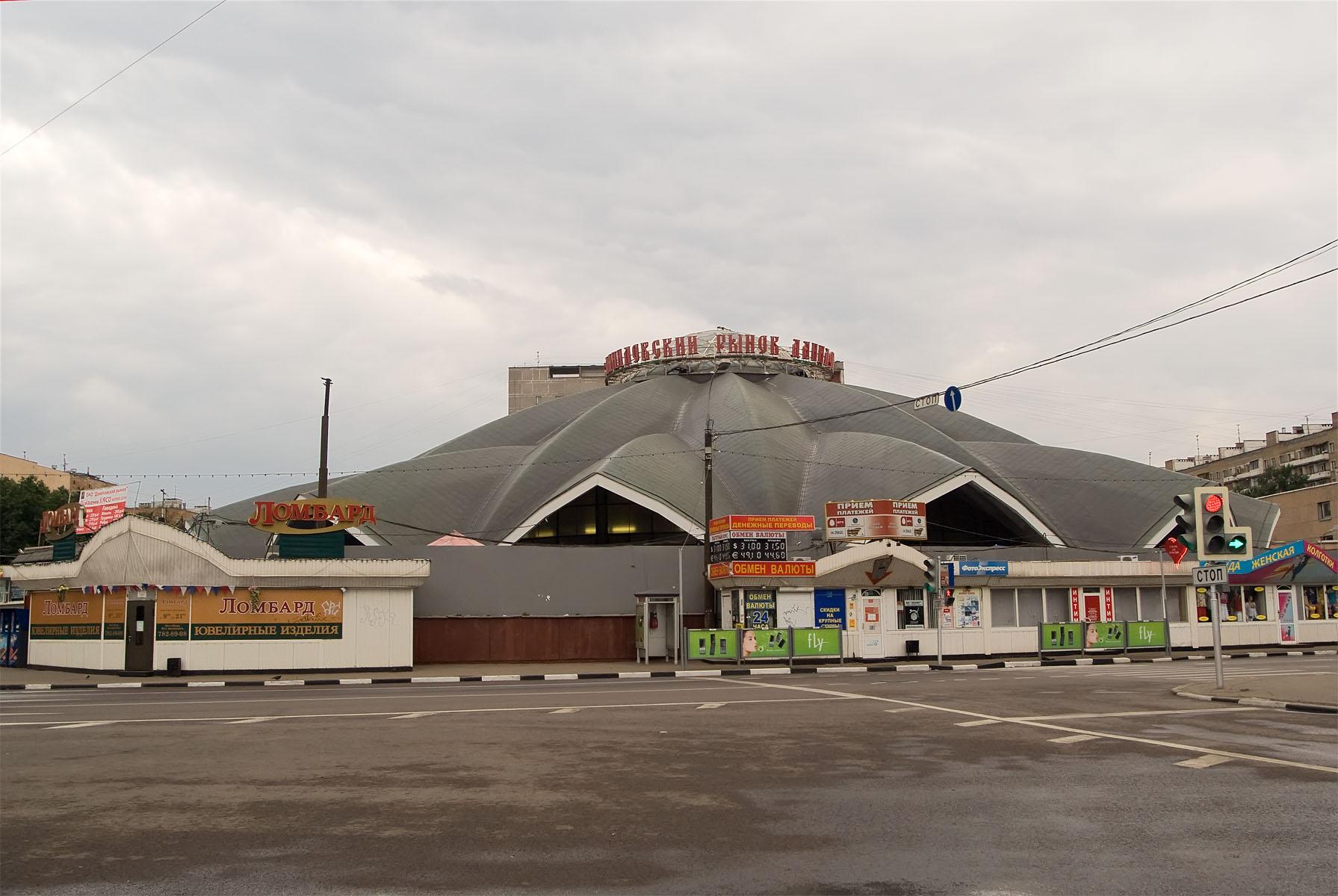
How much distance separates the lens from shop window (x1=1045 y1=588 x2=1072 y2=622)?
40.7 metres

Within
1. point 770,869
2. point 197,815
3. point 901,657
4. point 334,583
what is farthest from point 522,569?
point 770,869

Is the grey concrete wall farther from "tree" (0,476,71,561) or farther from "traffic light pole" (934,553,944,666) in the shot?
"tree" (0,476,71,561)

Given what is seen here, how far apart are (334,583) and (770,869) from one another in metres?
28.0

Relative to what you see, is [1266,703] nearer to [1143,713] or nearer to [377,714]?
[1143,713]

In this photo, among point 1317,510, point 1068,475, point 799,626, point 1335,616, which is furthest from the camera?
point 1317,510

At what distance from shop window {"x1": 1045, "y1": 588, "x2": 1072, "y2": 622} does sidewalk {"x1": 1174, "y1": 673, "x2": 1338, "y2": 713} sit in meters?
16.4

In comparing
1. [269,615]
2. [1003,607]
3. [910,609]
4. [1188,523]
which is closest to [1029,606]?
[1003,607]

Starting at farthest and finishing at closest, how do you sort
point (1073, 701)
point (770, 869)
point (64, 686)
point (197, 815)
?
1. point (64, 686)
2. point (1073, 701)
3. point (197, 815)
4. point (770, 869)

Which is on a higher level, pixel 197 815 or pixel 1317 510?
pixel 1317 510

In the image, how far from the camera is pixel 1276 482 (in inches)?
3819

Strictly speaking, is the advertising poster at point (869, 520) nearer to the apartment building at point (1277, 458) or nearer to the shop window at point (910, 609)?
the shop window at point (910, 609)

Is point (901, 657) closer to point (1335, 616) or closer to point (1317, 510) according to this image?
point (1335, 616)

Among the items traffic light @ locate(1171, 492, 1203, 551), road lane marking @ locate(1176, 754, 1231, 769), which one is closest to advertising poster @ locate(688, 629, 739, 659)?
traffic light @ locate(1171, 492, 1203, 551)

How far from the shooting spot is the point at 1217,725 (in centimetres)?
1614
